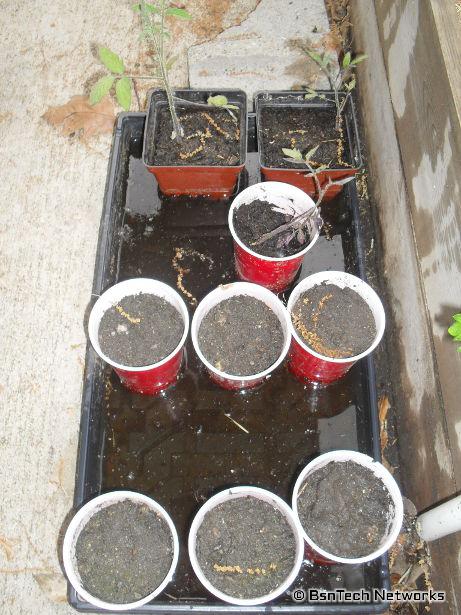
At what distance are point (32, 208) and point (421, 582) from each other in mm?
2048

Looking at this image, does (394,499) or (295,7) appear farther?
(295,7)

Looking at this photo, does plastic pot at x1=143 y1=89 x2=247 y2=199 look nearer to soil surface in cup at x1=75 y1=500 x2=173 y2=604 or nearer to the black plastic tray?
the black plastic tray

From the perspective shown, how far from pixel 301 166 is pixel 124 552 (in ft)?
4.55

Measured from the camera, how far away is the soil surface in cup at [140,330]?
4.91 ft

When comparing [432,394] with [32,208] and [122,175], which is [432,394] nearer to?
[122,175]

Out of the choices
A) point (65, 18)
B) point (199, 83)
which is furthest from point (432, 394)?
point (65, 18)

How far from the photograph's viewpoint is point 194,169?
1776mm

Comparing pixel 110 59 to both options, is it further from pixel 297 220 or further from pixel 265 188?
pixel 297 220

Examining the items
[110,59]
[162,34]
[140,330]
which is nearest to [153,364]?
[140,330]

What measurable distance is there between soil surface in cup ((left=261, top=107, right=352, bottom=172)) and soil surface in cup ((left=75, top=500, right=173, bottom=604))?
1.26 meters

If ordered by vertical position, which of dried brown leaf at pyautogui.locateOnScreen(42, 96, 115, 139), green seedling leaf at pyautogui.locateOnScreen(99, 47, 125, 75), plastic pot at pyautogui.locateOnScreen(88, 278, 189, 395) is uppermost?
dried brown leaf at pyautogui.locateOnScreen(42, 96, 115, 139)

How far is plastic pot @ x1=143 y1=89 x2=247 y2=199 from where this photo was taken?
1.78m

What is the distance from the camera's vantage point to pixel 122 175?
78.4 inches

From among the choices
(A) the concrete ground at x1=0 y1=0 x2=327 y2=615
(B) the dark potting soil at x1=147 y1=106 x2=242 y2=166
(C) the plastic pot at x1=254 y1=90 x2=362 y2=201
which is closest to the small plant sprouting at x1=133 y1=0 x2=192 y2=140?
(B) the dark potting soil at x1=147 y1=106 x2=242 y2=166
